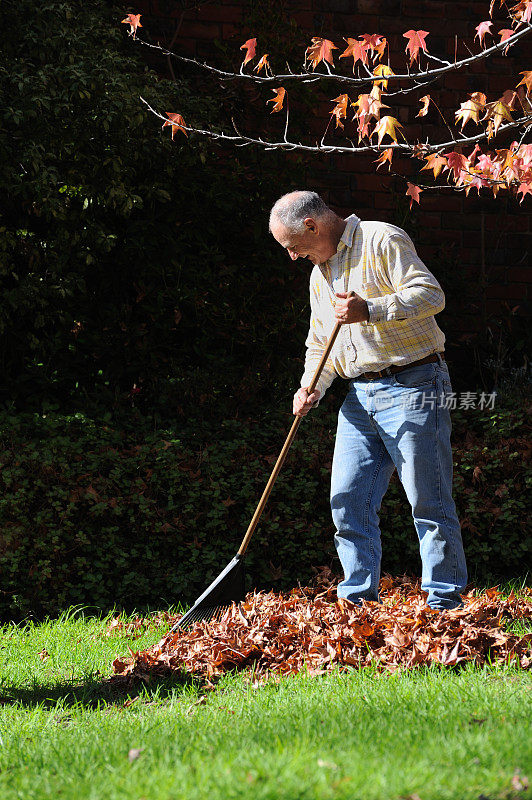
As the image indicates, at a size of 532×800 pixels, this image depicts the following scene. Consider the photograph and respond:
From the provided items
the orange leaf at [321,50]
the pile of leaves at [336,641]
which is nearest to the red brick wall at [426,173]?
the orange leaf at [321,50]

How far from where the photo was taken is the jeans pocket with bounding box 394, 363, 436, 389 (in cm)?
381

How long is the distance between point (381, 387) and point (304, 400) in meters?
0.47

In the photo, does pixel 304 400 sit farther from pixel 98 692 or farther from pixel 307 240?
pixel 98 692

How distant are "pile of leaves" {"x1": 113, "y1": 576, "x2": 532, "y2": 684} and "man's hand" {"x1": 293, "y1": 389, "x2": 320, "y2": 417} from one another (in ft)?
3.05

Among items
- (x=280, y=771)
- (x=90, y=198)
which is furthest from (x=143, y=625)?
(x=90, y=198)

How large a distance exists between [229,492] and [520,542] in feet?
6.25

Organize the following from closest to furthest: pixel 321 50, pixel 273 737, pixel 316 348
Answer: pixel 273 737 → pixel 321 50 → pixel 316 348

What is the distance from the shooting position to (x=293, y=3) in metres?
7.39

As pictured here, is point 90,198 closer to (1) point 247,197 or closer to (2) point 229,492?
(1) point 247,197

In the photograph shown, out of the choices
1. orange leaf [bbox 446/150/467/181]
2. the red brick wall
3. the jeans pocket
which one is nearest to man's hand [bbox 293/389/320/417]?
the jeans pocket

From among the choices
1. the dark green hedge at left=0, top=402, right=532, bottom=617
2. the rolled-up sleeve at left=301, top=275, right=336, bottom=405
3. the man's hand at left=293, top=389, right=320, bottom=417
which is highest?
the rolled-up sleeve at left=301, top=275, right=336, bottom=405

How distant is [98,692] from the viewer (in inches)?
147

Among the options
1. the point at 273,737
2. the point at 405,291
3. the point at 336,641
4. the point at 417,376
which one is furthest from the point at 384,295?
the point at 273,737

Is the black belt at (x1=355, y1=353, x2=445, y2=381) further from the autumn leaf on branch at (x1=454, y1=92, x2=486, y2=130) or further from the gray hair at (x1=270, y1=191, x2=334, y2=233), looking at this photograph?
the autumn leaf on branch at (x1=454, y1=92, x2=486, y2=130)
